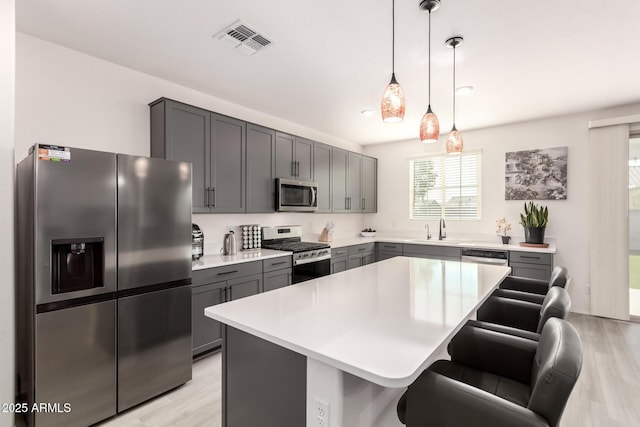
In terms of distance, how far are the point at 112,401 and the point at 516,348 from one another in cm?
246

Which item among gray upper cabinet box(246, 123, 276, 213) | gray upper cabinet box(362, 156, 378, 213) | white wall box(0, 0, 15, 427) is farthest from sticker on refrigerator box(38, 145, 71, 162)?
gray upper cabinet box(362, 156, 378, 213)

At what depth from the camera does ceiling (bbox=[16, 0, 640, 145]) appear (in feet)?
6.51

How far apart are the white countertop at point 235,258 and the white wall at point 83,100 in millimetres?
352

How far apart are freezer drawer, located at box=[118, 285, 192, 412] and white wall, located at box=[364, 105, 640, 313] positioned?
4.22 m

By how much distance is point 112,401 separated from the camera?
2.00 meters

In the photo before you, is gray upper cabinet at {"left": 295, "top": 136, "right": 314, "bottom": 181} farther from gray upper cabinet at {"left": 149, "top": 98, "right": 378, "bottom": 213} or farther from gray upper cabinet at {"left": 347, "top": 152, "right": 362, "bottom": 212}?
gray upper cabinet at {"left": 347, "top": 152, "right": 362, "bottom": 212}

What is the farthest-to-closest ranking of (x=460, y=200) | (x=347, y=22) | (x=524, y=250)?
(x=460, y=200), (x=524, y=250), (x=347, y=22)

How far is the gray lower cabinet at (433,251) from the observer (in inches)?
176

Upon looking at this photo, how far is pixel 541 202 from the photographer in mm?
4328

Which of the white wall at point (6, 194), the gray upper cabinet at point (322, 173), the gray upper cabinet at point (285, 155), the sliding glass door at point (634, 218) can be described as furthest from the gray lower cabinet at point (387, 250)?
the white wall at point (6, 194)

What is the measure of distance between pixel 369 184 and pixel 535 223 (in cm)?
267

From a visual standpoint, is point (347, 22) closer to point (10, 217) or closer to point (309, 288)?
point (309, 288)

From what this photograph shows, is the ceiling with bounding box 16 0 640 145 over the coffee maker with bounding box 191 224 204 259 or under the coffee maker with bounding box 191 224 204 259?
over

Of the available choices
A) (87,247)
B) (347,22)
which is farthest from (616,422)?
(87,247)
